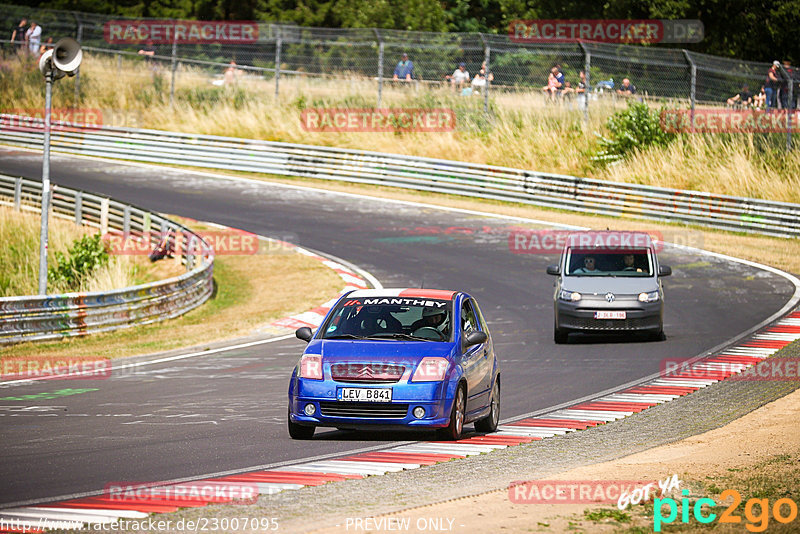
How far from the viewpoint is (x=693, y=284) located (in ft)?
80.9

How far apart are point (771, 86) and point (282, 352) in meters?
20.9

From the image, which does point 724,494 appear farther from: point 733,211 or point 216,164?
point 216,164

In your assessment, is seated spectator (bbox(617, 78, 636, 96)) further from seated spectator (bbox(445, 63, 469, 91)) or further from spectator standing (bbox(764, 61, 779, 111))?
seated spectator (bbox(445, 63, 469, 91))

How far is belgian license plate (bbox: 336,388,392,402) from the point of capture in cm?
1064

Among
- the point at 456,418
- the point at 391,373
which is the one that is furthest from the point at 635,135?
the point at 391,373

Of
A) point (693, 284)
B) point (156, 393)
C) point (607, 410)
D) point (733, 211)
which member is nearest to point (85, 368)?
point (156, 393)

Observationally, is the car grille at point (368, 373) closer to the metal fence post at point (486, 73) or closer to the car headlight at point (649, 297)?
the car headlight at point (649, 297)

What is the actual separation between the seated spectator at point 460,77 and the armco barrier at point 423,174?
141 inches

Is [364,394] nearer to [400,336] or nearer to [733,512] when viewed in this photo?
[400,336]

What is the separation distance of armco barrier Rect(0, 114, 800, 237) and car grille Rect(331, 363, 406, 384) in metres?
22.2

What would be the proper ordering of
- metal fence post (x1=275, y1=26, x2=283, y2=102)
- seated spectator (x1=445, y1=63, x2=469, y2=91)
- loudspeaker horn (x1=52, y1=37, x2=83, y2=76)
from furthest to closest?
metal fence post (x1=275, y1=26, x2=283, y2=102) < seated spectator (x1=445, y1=63, x2=469, y2=91) < loudspeaker horn (x1=52, y1=37, x2=83, y2=76)

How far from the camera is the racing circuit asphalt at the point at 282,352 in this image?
10.2m

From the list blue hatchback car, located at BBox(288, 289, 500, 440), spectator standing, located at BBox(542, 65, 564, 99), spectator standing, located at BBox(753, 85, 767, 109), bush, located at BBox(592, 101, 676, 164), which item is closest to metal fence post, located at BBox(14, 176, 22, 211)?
spectator standing, located at BBox(542, 65, 564, 99)

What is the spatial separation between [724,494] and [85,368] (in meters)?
10.6
